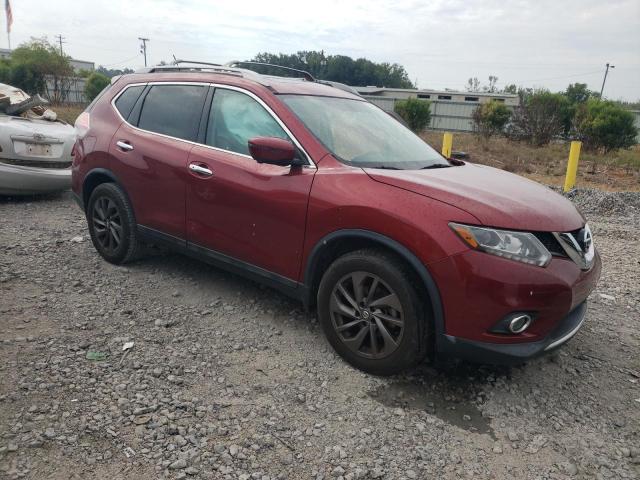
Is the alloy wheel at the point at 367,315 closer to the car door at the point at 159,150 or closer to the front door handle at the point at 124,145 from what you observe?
the car door at the point at 159,150

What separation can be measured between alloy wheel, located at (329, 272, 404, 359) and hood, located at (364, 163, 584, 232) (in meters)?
0.60

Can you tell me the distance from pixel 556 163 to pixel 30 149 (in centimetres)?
1505

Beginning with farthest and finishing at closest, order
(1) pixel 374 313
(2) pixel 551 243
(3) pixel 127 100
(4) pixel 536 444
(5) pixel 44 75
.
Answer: (5) pixel 44 75 → (3) pixel 127 100 → (1) pixel 374 313 → (2) pixel 551 243 → (4) pixel 536 444

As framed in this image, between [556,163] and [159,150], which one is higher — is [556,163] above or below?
below

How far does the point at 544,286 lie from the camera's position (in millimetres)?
2592

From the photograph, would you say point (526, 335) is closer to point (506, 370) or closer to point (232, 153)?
point (506, 370)

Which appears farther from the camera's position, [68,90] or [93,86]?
[68,90]

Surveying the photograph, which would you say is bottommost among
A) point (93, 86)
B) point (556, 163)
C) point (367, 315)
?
point (367, 315)

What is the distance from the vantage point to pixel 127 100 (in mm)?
4574

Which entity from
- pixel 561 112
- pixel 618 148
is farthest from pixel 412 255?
pixel 561 112

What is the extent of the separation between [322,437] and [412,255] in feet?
3.51

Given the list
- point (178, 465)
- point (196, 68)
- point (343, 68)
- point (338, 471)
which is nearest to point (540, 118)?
point (196, 68)

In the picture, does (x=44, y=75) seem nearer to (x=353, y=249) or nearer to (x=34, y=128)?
(x=34, y=128)

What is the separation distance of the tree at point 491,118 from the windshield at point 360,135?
743 inches
